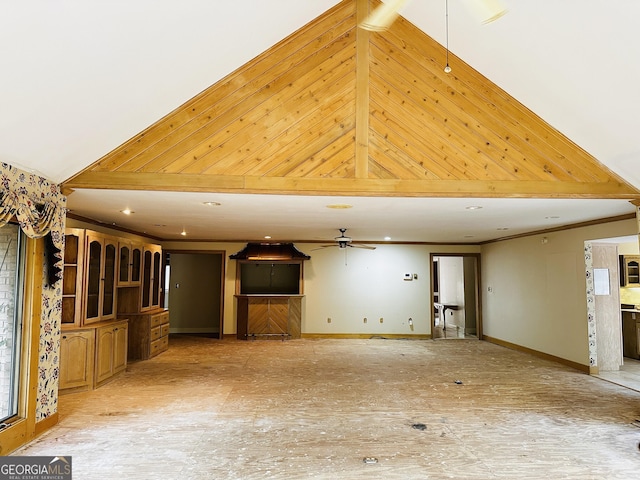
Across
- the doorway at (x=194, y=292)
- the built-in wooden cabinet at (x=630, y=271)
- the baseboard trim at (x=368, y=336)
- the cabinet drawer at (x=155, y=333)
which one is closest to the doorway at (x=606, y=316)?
the built-in wooden cabinet at (x=630, y=271)

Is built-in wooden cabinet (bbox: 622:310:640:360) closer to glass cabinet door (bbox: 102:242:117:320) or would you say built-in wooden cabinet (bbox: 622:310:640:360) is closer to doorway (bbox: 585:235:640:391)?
doorway (bbox: 585:235:640:391)

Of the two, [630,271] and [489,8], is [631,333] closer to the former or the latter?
[630,271]

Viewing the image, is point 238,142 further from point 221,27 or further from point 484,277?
point 484,277

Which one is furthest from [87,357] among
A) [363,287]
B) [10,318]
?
[363,287]

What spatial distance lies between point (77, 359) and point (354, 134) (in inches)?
176

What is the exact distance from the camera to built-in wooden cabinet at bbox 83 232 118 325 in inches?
216

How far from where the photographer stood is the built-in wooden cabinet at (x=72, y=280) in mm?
5227

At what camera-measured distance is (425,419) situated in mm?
4254

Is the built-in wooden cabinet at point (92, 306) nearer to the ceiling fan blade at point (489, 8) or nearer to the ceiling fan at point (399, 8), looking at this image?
the ceiling fan at point (399, 8)

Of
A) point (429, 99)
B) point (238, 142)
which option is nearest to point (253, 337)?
point (238, 142)

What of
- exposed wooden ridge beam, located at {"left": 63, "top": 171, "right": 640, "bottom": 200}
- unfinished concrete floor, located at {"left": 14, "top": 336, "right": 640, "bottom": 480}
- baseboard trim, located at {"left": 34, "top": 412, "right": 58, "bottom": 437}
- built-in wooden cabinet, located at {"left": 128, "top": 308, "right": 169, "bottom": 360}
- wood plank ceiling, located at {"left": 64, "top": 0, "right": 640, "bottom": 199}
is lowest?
unfinished concrete floor, located at {"left": 14, "top": 336, "right": 640, "bottom": 480}

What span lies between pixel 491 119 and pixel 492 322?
6643 millimetres

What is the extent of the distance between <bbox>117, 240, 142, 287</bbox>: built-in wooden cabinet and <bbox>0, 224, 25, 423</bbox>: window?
105 inches

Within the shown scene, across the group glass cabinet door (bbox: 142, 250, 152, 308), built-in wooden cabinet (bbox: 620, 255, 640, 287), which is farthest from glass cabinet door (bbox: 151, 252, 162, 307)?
built-in wooden cabinet (bbox: 620, 255, 640, 287)
